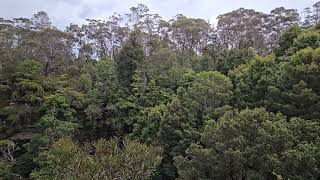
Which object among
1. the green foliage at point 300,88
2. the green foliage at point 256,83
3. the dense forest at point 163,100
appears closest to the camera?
the dense forest at point 163,100

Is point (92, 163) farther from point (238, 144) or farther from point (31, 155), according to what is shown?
point (31, 155)

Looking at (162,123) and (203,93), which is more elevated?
(203,93)

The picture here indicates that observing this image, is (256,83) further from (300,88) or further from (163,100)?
(163,100)

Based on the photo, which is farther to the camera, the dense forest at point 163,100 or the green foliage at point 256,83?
the green foliage at point 256,83

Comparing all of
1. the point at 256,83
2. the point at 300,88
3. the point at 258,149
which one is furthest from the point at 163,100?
the point at 258,149

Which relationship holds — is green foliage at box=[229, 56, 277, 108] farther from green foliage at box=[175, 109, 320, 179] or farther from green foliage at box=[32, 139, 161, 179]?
green foliage at box=[32, 139, 161, 179]

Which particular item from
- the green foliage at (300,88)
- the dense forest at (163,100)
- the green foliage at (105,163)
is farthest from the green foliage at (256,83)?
the green foliage at (105,163)

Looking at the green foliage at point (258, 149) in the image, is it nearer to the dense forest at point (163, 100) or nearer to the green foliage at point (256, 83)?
the dense forest at point (163, 100)

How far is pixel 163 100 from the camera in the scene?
2658 centimetres

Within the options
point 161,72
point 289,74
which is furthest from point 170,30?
point 289,74

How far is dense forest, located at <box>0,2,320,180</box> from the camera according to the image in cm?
1493

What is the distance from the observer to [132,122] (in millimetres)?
26312

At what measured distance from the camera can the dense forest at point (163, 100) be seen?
14.9 metres

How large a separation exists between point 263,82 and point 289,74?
7.66 feet
